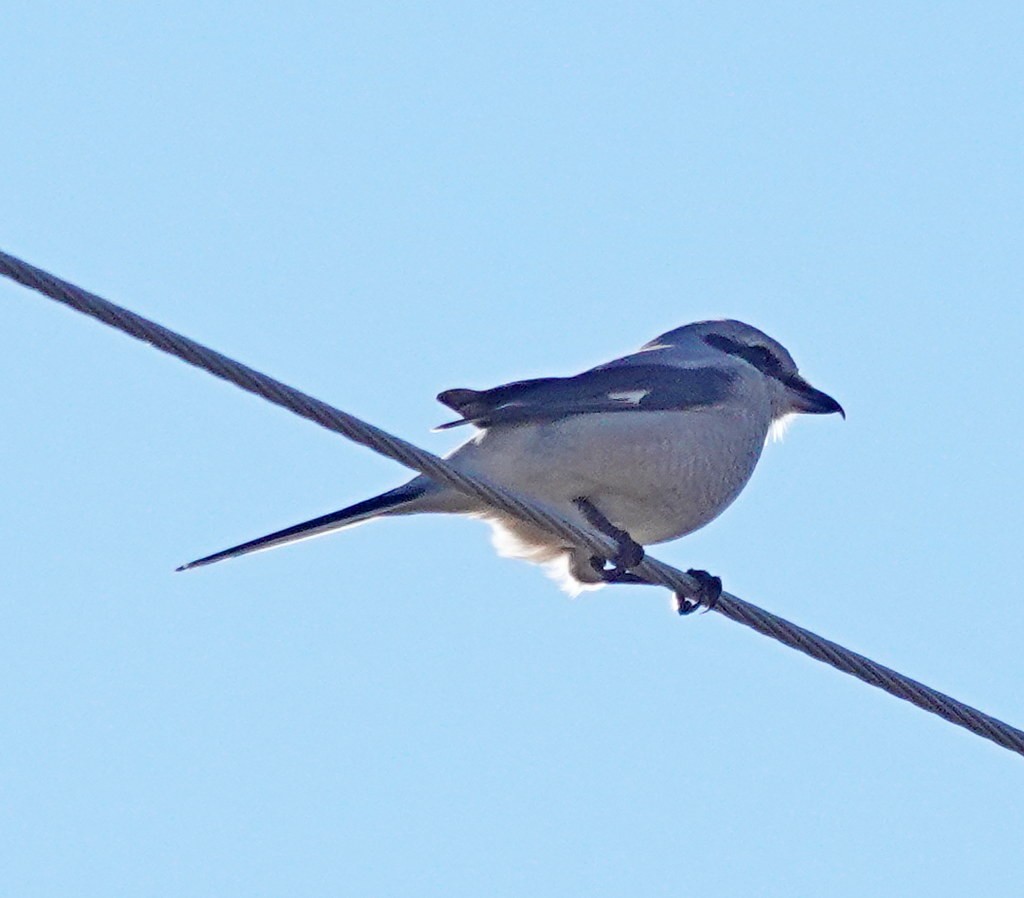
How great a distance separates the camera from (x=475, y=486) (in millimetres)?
4730

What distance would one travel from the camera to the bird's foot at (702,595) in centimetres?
564

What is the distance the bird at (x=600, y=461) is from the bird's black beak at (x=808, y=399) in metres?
0.79

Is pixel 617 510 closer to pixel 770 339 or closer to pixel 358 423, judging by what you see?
pixel 770 339

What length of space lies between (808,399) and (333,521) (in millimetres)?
2276

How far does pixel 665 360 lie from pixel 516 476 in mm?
937

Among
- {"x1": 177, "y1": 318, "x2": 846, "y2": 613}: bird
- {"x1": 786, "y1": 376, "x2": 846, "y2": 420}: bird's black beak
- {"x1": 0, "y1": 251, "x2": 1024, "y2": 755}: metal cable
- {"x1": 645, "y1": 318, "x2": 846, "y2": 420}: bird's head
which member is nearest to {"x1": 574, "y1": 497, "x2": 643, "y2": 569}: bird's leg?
{"x1": 177, "y1": 318, "x2": 846, "y2": 613}: bird

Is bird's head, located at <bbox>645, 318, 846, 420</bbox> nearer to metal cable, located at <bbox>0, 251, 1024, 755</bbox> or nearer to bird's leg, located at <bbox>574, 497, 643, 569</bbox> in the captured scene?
bird's leg, located at <bbox>574, 497, 643, 569</bbox>

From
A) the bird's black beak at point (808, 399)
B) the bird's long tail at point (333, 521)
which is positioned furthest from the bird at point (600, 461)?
the bird's black beak at point (808, 399)

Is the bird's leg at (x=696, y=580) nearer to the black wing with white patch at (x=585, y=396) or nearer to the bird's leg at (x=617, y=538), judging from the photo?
the bird's leg at (x=617, y=538)

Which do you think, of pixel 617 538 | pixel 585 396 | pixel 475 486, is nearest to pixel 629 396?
Result: pixel 585 396

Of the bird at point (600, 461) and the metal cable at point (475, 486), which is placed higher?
the bird at point (600, 461)

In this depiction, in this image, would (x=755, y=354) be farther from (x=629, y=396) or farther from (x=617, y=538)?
(x=617, y=538)

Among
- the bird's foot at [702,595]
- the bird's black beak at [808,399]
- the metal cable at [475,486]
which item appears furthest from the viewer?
the bird's black beak at [808,399]

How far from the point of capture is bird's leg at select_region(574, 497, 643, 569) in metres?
5.95
